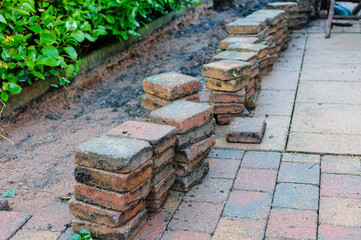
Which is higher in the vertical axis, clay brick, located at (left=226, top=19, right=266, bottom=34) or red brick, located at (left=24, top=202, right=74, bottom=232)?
clay brick, located at (left=226, top=19, right=266, bottom=34)

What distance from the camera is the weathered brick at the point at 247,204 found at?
305cm

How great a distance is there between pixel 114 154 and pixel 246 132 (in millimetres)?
1795

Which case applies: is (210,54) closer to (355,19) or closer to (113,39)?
(113,39)

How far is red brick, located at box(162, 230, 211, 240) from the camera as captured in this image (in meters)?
2.85

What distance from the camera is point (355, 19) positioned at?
8.53 m

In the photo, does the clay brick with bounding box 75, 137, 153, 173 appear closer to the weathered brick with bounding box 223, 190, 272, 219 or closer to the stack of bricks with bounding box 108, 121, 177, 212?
the stack of bricks with bounding box 108, 121, 177, 212

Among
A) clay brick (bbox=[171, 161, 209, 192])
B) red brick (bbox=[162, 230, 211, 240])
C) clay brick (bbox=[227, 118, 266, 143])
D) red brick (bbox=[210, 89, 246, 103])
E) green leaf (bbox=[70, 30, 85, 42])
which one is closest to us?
red brick (bbox=[162, 230, 211, 240])

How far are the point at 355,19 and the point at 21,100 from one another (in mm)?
6711

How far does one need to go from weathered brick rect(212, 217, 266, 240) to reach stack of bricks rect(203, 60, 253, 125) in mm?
1763

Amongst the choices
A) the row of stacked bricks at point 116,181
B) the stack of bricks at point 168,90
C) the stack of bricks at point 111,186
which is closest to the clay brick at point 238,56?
the stack of bricks at point 168,90

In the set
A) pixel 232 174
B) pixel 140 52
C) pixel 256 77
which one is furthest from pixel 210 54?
pixel 232 174

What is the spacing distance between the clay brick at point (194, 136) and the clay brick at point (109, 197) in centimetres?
52

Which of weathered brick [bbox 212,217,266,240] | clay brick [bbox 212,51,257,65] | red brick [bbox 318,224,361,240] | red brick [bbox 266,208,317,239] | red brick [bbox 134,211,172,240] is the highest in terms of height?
clay brick [bbox 212,51,257,65]

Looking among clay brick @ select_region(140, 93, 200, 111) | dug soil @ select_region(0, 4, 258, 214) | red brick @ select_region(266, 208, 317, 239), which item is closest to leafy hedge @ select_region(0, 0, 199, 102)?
dug soil @ select_region(0, 4, 258, 214)
